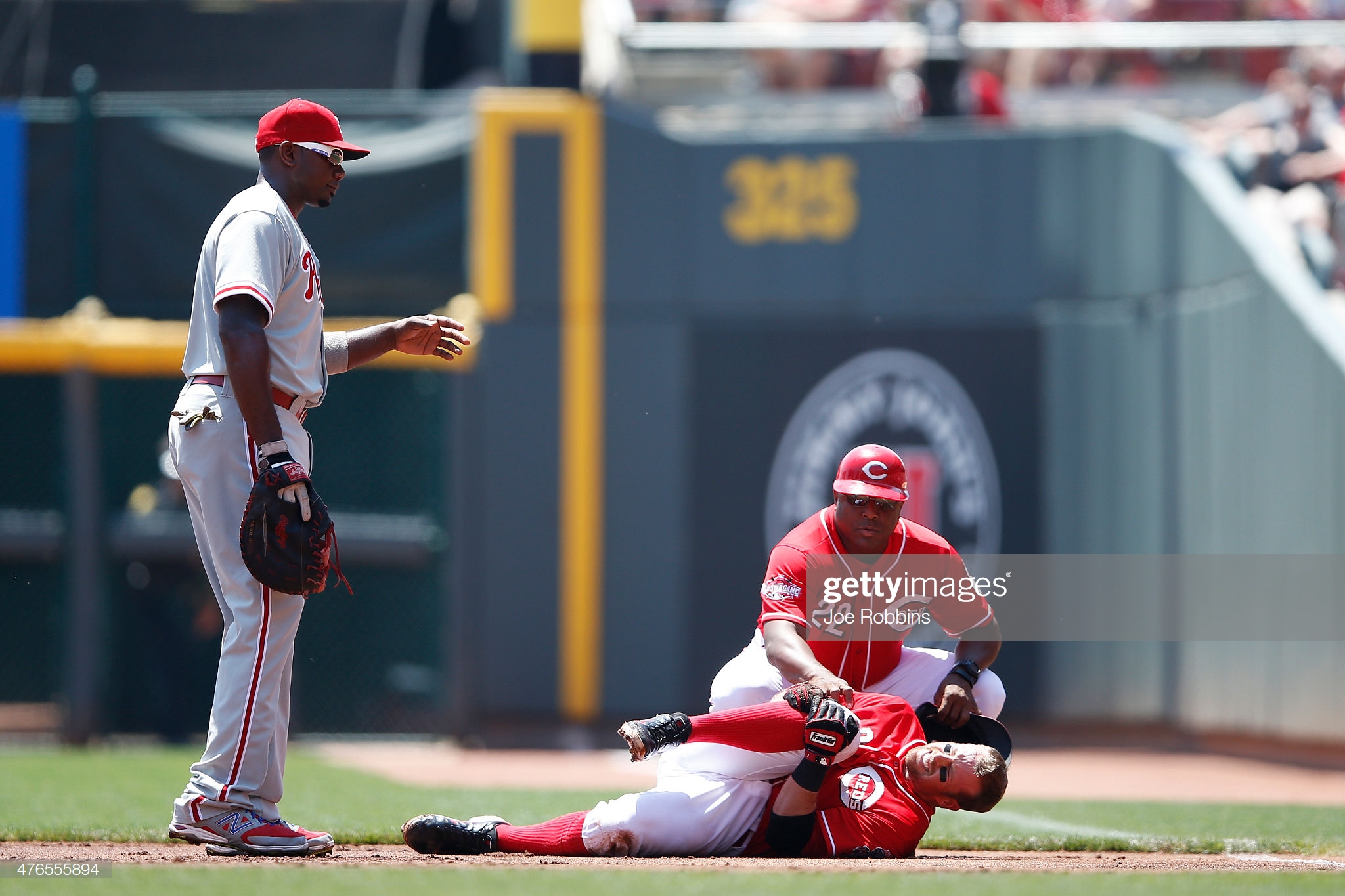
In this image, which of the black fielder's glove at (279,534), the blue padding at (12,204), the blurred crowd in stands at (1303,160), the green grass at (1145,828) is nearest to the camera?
the black fielder's glove at (279,534)

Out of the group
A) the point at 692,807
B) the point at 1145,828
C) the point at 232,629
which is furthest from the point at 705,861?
the point at 1145,828

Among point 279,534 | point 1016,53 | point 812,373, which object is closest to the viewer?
point 279,534

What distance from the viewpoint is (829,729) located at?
13.5 ft

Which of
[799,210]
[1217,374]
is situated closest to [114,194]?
[799,210]

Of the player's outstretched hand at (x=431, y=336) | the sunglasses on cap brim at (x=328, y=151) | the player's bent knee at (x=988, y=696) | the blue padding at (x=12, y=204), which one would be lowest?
the player's bent knee at (x=988, y=696)

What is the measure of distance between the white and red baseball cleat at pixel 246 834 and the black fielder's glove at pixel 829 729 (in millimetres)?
Answer: 1410

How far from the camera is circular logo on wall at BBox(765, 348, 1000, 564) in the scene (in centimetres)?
994

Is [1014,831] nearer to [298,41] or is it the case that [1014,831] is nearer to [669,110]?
[669,110]

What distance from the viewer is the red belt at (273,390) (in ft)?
13.8

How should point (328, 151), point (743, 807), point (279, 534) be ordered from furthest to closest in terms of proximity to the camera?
point (743, 807) < point (328, 151) < point (279, 534)

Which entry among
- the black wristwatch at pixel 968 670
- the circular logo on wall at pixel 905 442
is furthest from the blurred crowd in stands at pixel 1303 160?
the black wristwatch at pixel 968 670

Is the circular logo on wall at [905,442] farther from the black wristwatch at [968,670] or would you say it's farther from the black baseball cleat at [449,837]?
the black baseball cleat at [449,837]

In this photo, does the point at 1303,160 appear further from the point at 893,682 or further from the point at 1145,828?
the point at 893,682

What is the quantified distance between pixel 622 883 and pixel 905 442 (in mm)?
6599
